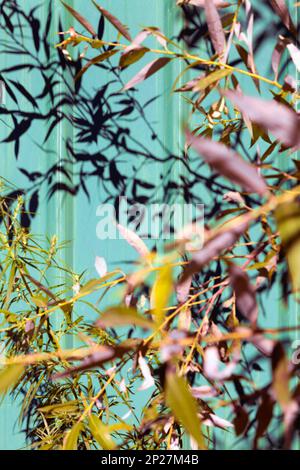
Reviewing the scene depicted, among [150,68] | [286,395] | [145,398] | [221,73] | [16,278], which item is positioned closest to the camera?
[286,395]

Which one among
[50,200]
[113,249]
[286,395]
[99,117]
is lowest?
[286,395]

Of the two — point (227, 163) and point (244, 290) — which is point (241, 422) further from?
point (227, 163)

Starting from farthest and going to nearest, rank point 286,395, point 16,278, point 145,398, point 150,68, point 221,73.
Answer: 1. point 145,398
2. point 16,278
3. point 150,68
4. point 221,73
5. point 286,395

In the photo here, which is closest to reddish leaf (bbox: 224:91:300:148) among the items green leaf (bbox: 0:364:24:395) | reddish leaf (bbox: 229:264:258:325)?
reddish leaf (bbox: 229:264:258:325)

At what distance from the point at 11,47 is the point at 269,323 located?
86 cm

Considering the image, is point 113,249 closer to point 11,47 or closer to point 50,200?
point 50,200

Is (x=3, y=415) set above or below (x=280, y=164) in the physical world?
below

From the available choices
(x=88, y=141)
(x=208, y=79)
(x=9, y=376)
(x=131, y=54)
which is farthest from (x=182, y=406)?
(x=88, y=141)

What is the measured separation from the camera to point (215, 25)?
2.97 feet

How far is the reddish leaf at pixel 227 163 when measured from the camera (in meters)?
0.45

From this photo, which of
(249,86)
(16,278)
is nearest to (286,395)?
(16,278)

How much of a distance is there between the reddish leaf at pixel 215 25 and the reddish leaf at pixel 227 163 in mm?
498

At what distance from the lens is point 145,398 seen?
4.39 feet

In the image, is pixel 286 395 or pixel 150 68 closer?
pixel 286 395
